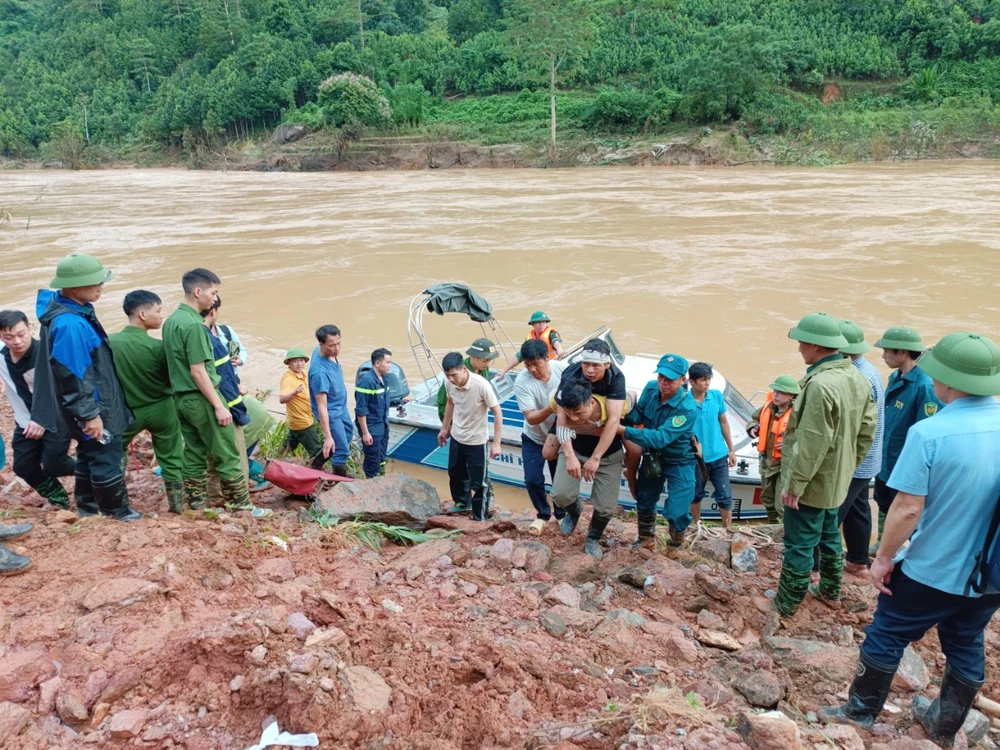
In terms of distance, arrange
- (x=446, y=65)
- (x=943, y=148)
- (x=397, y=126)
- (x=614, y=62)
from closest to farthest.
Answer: (x=943, y=148)
(x=397, y=126)
(x=614, y=62)
(x=446, y=65)

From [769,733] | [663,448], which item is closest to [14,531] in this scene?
[769,733]

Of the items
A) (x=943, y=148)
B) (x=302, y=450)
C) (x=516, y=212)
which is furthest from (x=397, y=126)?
(x=302, y=450)

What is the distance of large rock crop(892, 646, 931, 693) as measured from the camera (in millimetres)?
3020

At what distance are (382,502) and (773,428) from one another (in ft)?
9.61

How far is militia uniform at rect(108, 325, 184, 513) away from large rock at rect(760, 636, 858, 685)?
3.59 meters

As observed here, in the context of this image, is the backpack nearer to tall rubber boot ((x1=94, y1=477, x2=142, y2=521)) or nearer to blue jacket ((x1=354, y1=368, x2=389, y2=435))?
tall rubber boot ((x1=94, y1=477, x2=142, y2=521))

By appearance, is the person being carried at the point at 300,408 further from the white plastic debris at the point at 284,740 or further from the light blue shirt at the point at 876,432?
the light blue shirt at the point at 876,432

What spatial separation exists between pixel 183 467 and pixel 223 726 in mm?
2486

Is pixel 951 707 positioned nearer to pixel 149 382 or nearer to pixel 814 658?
pixel 814 658

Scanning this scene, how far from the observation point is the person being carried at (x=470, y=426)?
512 cm

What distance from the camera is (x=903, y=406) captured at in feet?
→ 14.3

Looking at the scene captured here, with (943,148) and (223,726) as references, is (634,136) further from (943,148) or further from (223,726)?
(223,726)

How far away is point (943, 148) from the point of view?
1485 inches

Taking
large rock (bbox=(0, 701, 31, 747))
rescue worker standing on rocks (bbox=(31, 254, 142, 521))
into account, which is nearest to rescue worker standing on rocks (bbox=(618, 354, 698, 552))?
rescue worker standing on rocks (bbox=(31, 254, 142, 521))
